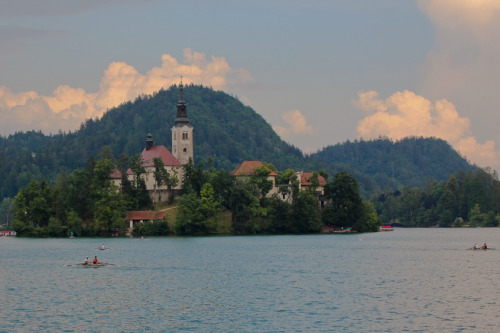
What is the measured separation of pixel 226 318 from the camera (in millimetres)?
56938

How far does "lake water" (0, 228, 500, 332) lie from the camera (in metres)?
54.4

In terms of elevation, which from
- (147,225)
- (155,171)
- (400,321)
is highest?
(155,171)

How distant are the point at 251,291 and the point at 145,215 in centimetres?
10036

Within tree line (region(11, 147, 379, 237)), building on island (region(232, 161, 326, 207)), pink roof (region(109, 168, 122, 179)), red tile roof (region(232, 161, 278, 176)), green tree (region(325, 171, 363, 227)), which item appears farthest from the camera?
red tile roof (region(232, 161, 278, 176))

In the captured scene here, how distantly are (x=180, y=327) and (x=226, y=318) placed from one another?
503 cm

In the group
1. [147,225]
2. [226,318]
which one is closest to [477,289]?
[226,318]

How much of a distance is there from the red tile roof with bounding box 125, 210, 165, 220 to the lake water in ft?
155

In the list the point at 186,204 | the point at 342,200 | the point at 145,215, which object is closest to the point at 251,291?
the point at 186,204

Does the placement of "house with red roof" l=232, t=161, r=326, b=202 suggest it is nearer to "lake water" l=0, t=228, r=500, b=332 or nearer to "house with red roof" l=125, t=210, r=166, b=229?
"house with red roof" l=125, t=210, r=166, b=229

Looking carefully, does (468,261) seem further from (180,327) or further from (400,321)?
(180,327)

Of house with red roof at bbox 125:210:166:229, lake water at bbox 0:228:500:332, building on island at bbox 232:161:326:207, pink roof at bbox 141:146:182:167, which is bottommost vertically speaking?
lake water at bbox 0:228:500:332

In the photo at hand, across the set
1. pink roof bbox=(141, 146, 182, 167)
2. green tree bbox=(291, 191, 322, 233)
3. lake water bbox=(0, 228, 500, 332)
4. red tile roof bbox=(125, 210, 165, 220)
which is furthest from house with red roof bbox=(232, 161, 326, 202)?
lake water bbox=(0, 228, 500, 332)

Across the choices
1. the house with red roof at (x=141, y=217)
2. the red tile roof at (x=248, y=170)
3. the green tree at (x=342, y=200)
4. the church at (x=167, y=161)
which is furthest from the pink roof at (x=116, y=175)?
the green tree at (x=342, y=200)

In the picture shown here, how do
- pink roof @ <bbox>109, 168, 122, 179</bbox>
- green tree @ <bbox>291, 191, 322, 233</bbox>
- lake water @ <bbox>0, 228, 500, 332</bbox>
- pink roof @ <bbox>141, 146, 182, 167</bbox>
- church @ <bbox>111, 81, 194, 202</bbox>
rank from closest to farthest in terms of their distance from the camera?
lake water @ <bbox>0, 228, 500, 332</bbox>, green tree @ <bbox>291, 191, 322, 233</bbox>, pink roof @ <bbox>109, 168, 122, 179</bbox>, church @ <bbox>111, 81, 194, 202</bbox>, pink roof @ <bbox>141, 146, 182, 167</bbox>
